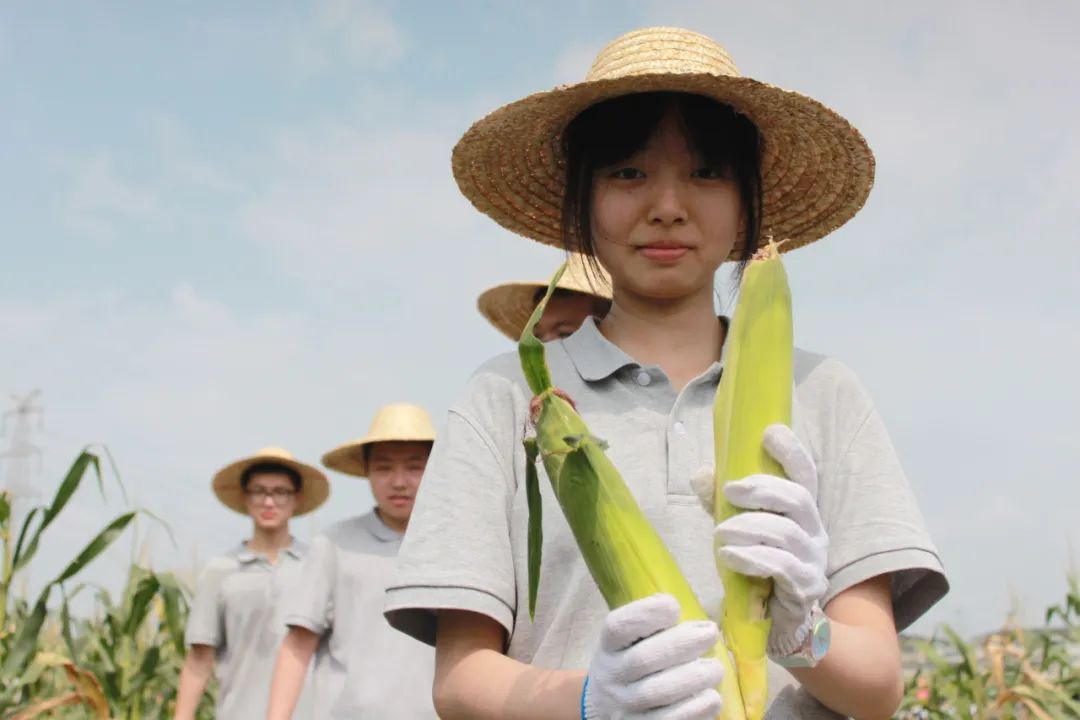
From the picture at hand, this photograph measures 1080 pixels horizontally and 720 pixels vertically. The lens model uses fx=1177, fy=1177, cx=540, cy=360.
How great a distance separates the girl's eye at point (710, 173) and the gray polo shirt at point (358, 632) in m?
2.75

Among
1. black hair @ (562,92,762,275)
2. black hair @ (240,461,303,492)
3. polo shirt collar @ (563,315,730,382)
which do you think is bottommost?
polo shirt collar @ (563,315,730,382)

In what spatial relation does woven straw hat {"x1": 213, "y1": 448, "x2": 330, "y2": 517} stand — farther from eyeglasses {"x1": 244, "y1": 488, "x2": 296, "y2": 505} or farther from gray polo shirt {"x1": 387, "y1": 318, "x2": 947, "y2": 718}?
gray polo shirt {"x1": 387, "y1": 318, "x2": 947, "y2": 718}

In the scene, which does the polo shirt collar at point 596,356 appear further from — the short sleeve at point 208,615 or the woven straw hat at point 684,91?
the short sleeve at point 208,615

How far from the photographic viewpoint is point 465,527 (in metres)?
1.68

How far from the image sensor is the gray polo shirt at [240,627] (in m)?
5.54

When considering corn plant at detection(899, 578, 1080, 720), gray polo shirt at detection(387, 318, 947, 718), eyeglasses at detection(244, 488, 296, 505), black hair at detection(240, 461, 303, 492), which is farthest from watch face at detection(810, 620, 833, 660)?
black hair at detection(240, 461, 303, 492)

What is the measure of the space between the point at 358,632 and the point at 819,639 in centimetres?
327

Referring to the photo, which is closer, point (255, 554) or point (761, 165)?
point (761, 165)

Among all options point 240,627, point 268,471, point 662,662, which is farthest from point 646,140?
point 268,471


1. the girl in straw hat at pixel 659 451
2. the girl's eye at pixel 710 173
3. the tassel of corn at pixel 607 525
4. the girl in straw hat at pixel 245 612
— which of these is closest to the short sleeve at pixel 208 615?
the girl in straw hat at pixel 245 612

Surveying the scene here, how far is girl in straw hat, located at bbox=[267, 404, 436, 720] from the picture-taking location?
4.16 m

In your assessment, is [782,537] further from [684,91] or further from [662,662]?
[684,91]

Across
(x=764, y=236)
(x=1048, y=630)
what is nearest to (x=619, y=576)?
(x=764, y=236)

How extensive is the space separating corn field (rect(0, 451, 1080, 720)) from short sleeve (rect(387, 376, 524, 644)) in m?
2.04
